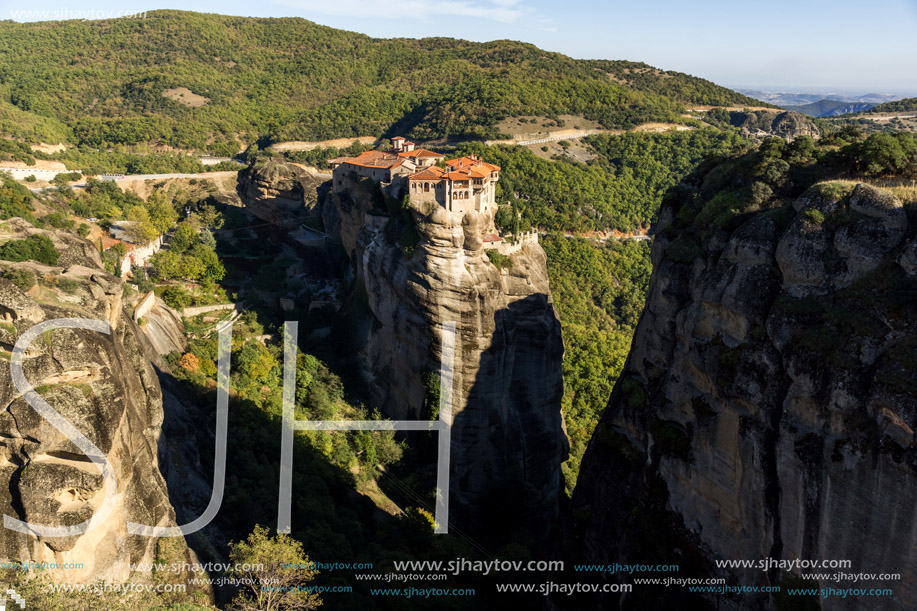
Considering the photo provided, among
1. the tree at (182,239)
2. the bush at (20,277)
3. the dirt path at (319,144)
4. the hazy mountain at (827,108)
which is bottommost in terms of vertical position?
the tree at (182,239)

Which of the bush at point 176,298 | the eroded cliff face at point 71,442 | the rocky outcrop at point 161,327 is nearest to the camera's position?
the eroded cliff face at point 71,442

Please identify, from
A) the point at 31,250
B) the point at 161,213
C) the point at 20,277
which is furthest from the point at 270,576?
the point at 161,213

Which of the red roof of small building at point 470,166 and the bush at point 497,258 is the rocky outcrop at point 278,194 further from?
the bush at point 497,258

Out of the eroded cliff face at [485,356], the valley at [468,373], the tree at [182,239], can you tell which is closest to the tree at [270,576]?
the valley at [468,373]

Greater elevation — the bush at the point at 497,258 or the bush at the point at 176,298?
the bush at the point at 497,258

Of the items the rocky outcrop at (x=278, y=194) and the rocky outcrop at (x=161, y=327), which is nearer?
the rocky outcrop at (x=161, y=327)

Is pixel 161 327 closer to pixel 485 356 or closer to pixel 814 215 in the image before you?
pixel 485 356

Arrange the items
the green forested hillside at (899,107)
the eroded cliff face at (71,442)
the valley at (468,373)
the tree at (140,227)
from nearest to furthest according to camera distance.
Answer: the valley at (468,373)
the eroded cliff face at (71,442)
the tree at (140,227)
the green forested hillside at (899,107)

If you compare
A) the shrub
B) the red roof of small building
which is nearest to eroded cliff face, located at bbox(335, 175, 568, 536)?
the red roof of small building

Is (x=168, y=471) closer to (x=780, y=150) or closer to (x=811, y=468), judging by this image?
(x=811, y=468)
